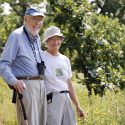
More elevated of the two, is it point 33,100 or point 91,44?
point 91,44

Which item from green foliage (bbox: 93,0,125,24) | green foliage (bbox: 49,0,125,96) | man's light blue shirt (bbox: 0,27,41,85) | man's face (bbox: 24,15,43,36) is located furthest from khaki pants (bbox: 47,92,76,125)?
green foliage (bbox: 93,0,125,24)

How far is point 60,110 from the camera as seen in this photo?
16.3ft

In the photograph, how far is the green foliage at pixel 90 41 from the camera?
475 inches

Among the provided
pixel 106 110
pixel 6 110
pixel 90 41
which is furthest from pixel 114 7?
pixel 106 110

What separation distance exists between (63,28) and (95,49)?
1.21 m

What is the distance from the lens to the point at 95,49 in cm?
1226

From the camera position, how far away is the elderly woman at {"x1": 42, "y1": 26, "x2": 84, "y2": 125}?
492 cm

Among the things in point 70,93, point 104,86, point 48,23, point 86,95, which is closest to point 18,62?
point 70,93

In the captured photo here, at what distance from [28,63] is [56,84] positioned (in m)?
0.48

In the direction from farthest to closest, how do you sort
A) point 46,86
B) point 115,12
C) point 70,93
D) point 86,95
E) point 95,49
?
point 115,12, point 95,49, point 86,95, point 70,93, point 46,86

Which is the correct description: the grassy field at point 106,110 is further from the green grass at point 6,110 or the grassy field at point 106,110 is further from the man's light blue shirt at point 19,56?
the man's light blue shirt at point 19,56

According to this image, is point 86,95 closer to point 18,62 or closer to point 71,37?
point 18,62

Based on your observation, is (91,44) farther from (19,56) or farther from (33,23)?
(19,56)

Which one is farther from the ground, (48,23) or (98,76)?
(48,23)
